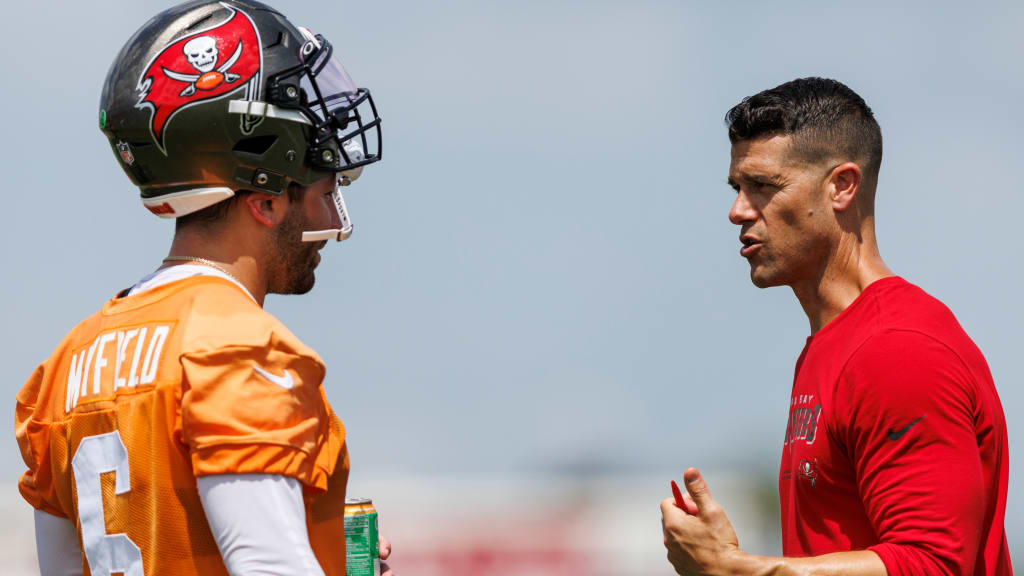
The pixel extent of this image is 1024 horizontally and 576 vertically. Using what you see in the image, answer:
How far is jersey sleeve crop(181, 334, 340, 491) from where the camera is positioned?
10.4ft

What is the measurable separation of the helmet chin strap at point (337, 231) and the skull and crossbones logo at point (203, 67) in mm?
483

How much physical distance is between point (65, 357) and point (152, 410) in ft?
1.85

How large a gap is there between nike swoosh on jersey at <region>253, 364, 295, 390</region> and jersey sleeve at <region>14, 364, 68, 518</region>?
84cm

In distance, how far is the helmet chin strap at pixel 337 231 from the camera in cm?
391

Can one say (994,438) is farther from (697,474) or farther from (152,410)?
(152,410)

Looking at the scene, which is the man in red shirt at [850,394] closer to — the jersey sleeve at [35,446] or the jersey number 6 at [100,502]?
the jersey number 6 at [100,502]

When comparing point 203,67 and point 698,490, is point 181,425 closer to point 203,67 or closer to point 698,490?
point 203,67

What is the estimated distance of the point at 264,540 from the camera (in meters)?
3.14

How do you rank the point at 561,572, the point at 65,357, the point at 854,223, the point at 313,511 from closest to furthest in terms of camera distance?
1. the point at 313,511
2. the point at 65,357
3. the point at 854,223
4. the point at 561,572

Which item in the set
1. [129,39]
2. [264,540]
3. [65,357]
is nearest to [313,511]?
[264,540]

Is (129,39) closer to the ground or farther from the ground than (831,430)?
farther from the ground

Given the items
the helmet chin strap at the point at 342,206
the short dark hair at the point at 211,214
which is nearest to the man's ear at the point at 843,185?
the helmet chin strap at the point at 342,206

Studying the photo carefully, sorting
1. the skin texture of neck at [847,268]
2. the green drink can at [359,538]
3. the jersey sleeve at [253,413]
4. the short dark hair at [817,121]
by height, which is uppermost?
the short dark hair at [817,121]

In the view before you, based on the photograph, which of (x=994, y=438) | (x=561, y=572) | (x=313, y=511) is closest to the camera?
(x=313, y=511)
